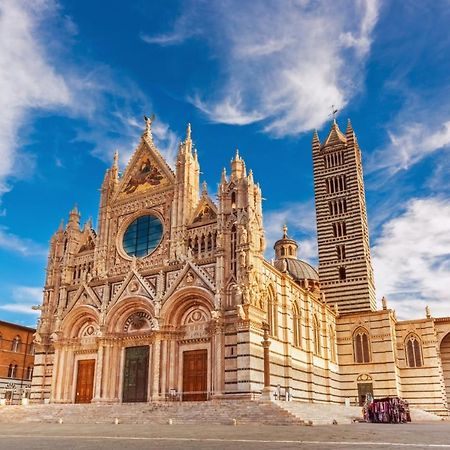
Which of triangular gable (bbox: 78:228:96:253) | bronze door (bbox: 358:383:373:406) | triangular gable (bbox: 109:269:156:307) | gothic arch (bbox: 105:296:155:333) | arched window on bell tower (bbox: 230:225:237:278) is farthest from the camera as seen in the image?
bronze door (bbox: 358:383:373:406)

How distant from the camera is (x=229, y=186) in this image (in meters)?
31.5

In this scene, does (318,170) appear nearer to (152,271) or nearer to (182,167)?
(182,167)

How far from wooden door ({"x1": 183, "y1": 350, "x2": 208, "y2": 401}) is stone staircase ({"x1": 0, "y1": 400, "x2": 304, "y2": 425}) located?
187 cm

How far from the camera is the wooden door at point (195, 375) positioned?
93.5 feet

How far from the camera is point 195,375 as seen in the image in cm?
2902

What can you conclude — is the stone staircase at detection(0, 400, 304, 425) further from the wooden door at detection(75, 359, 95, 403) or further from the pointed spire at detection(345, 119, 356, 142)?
the pointed spire at detection(345, 119, 356, 142)

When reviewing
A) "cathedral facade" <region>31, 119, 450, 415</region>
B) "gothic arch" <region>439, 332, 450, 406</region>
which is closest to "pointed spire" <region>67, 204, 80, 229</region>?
"cathedral facade" <region>31, 119, 450, 415</region>

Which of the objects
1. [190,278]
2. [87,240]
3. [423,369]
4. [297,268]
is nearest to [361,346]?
[423,369]

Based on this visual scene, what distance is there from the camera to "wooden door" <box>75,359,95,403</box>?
3276 centimetres

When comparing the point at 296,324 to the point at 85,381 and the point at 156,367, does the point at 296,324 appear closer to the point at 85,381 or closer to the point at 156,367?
the point at 156,367

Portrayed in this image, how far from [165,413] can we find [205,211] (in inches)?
517

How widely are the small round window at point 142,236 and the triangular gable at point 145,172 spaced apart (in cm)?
249

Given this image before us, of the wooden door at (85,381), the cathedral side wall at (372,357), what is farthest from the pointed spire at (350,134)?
the wooden door at (85,381)

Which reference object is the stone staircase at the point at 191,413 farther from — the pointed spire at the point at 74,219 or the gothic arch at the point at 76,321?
the pointed spire at the point at 74,219
